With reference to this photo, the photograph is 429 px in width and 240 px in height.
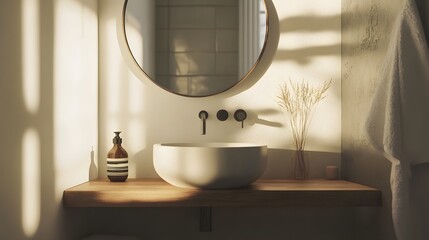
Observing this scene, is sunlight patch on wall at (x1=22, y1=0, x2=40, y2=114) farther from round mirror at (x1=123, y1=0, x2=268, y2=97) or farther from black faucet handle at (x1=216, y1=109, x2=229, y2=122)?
black faucet handle at (x1=216, y1=109, x2=229, y2=122)

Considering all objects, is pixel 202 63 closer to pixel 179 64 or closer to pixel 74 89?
pixel 179 64

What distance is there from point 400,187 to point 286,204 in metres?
0.45

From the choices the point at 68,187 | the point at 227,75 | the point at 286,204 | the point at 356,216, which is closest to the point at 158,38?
the point at 227,75

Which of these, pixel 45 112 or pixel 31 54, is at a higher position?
pixel 31 54

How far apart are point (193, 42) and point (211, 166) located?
29.1 inches

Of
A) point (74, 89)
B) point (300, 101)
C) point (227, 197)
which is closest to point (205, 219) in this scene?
point (227, 197)

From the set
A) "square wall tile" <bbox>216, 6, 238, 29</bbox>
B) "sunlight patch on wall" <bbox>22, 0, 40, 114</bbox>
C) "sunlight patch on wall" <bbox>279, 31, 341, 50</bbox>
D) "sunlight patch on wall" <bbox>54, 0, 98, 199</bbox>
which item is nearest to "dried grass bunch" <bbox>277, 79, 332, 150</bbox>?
"sunlight patch on wall" <bbox>279, 31, 341, 50</bbox>

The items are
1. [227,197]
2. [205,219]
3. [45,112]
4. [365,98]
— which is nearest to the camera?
[45,112]

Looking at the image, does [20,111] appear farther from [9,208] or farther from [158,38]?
[158,38]

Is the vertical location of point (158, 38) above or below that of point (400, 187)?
above

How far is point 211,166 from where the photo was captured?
177cm

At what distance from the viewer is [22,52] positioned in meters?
1.53

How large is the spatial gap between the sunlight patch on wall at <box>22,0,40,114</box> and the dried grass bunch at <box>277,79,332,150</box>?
111 centimetres

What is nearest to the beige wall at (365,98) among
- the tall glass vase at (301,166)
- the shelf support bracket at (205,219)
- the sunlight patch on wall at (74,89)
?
the tall glass vase at (301,166)
